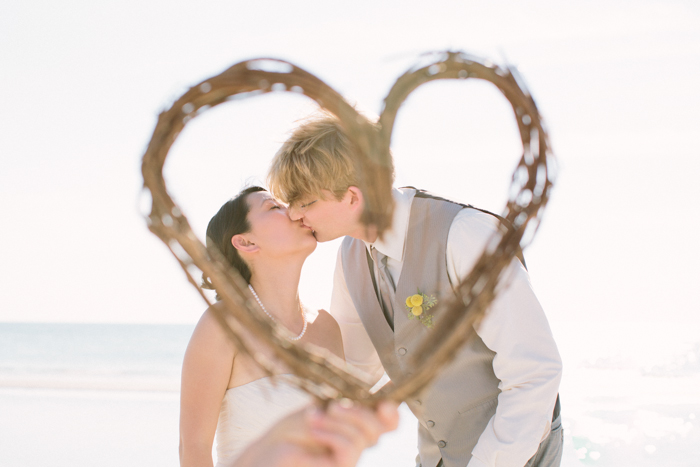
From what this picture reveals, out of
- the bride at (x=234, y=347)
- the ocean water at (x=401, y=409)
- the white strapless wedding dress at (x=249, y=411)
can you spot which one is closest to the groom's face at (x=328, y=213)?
the bride at (x=234, y=347)

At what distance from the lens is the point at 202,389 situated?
97.0 inches

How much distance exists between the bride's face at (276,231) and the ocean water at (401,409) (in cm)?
145

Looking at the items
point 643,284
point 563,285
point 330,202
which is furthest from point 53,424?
point 643,284

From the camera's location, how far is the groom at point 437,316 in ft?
6.89

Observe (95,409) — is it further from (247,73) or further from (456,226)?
(247,73)

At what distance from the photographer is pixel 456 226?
2213mm

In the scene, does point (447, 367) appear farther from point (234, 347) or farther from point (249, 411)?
point (249, 411)

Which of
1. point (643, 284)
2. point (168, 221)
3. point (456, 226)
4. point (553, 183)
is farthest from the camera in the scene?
point (643, 284)

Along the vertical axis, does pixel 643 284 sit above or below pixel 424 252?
below

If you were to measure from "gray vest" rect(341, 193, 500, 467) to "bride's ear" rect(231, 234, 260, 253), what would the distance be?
72 centimetres

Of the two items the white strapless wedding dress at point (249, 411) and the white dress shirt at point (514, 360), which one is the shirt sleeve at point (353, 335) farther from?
the white dress shirt at point (514, 360)

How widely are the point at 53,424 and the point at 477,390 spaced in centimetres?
855

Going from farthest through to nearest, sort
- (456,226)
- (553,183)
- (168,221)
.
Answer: (456,226)
(553,183)
(168,221)

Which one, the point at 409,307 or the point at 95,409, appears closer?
the point at 409,307
